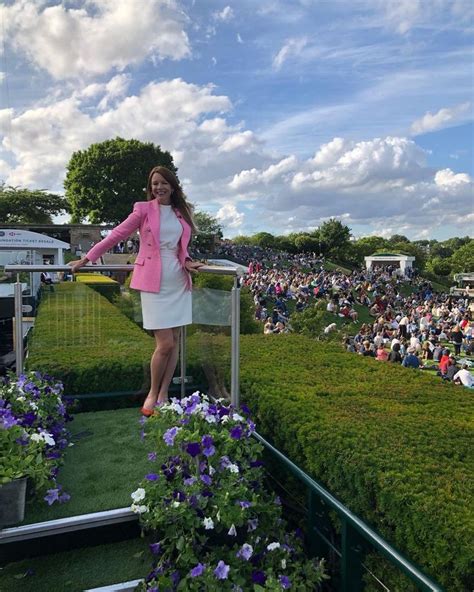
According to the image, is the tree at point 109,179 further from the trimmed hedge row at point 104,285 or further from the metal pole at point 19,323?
the metal pole at point 19,323

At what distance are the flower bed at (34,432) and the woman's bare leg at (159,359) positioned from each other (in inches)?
27.5

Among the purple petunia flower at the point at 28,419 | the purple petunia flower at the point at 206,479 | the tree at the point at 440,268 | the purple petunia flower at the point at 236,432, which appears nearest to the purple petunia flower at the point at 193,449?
the purple petunia flower at the point at 206,479

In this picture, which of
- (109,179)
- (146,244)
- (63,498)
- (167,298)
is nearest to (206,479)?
(63,498)

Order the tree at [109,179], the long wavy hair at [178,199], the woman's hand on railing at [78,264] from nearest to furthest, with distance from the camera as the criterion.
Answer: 1. the woman's hand on railing at [78,264]
2. the long wavy hair at [178,199]
3. the tree at [109,179]

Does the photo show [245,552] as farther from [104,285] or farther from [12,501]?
[104,285]

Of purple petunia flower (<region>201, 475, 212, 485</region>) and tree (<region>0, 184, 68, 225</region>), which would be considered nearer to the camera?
purple petunia flower (<region>201, 475, 212, 485</region>)

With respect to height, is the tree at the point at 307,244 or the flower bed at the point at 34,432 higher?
the tree at the point at 307,244

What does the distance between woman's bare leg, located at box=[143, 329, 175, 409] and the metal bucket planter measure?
5.16 ft

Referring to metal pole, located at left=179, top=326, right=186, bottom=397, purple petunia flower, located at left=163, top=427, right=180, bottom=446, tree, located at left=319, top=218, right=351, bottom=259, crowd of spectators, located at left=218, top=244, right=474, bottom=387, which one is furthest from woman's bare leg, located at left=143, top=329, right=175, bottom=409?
tree, located at left=319, top=218, right=351, bottom=259

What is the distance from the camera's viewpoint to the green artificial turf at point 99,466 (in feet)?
9.20

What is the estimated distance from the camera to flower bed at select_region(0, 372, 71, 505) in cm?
262

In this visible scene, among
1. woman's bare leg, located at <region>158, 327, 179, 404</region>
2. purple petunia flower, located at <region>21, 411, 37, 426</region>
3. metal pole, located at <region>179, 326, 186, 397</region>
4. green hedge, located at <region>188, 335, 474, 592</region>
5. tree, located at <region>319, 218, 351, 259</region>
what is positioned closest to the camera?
green hedge, located at <region>188, 335, 474, 592</region>

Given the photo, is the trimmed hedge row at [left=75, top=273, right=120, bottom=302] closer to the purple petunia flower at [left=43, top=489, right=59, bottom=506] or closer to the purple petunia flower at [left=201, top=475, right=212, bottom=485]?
the purple petunia flower at [left=43, top=489, right=59, bottom=506]

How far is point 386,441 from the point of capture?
2773 millimetres
